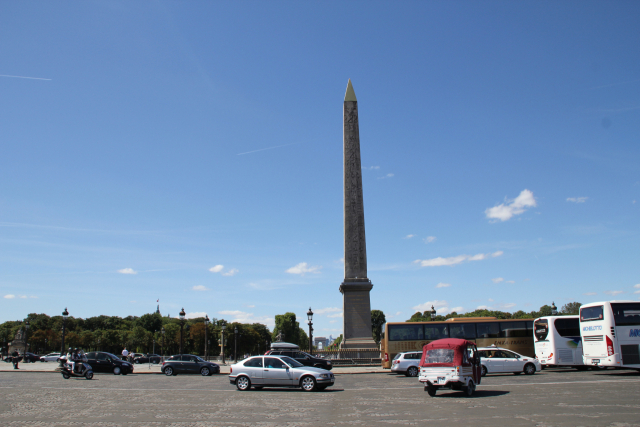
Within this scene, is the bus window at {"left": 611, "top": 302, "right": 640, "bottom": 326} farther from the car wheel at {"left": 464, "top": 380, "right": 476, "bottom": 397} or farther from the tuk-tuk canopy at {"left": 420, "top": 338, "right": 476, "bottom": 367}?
the tuk-tuk canopy at {"left": 420, "top": 338, "right": 476, "bottom": 367}

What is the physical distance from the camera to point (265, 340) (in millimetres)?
143875

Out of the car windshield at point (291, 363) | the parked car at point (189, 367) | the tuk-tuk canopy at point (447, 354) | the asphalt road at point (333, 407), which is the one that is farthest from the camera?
the parked car at point (189, 367)

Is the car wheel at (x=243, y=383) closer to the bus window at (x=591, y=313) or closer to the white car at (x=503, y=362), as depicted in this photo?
the white car at (x=503, y=362)

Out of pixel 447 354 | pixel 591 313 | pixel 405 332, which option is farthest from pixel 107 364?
pixel 591 313

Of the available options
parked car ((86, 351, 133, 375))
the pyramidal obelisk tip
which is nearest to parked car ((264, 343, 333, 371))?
parked car ((86, 351, 133, 375))

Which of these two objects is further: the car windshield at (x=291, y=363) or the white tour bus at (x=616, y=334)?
the white tour bus at (x=616, y=334)

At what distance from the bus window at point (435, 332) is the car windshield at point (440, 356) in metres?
14.9

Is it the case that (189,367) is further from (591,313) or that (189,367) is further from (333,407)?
(591,313)

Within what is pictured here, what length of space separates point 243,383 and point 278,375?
5.08 ft

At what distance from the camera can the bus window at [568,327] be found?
85.4 feet

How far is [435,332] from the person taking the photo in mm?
30062

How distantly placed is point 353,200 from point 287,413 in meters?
26.6

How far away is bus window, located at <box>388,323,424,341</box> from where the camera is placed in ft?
96.9

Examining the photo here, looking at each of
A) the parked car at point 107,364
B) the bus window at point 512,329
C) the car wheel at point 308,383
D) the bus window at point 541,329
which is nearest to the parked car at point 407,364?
the bus window at point 541,329
